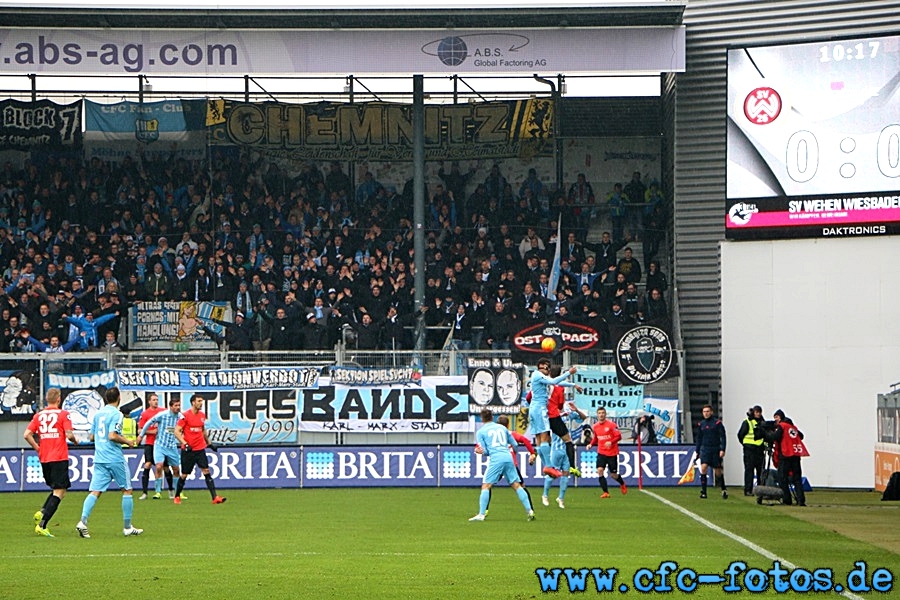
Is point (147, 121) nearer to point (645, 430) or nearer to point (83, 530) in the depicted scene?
point (645, 430)

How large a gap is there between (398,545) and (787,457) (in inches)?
451

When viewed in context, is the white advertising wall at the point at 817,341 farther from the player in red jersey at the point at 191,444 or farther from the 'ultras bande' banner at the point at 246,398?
the player in red jersey at the point at 191,444

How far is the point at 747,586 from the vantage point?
43.9 ft

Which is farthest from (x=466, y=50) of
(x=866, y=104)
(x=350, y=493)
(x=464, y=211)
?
(x=350, y=493)

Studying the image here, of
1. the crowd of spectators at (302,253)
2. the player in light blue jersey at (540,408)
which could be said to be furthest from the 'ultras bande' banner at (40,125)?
the player in light blue jersey at (540,408)

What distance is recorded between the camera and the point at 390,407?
3409 centimetres

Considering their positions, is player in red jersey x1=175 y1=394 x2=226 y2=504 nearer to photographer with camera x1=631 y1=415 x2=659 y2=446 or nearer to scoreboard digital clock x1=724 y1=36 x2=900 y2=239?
photographer with camera x1=631 y1=415 x2=659 y2=446

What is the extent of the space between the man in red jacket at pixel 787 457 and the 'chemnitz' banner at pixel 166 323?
Answer: 1647 centimetres

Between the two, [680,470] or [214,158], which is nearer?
[680,470]

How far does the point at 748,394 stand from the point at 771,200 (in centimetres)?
476

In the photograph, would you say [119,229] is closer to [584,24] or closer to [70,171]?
[70,171]

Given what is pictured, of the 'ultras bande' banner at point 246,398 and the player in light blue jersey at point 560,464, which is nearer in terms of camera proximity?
the player in light blue jersey at point 560,464

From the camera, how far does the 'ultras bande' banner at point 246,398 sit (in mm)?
33625

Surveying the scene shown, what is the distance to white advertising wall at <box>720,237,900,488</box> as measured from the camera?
33312 millimetres
